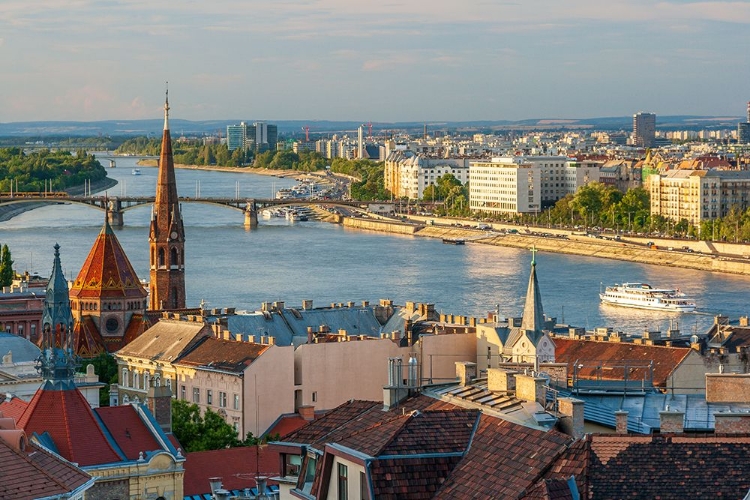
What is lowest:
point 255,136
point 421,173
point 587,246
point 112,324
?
point 255,136

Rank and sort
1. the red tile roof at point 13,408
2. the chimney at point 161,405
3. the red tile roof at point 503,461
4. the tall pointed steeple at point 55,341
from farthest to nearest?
the chimney at point 161,405
the red tile roof at point 13,408
the tall pointed steeple at point 55,341
the red tile roof at point 503,461

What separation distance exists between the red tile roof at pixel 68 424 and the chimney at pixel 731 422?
292 centimetres

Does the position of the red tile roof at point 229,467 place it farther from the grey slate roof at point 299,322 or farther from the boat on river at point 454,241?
the boat on river at point 454,241

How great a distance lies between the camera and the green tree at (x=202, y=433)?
11038 millimetres

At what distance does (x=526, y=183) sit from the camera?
62.7 meters

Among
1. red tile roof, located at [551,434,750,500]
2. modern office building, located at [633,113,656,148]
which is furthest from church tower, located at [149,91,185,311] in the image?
modern office building, located at [633,113,656,148]

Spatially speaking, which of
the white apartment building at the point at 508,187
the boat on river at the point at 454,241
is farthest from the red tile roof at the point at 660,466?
the white apartment building at the point at 508,187

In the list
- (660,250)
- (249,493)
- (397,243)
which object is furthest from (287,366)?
(397,243)

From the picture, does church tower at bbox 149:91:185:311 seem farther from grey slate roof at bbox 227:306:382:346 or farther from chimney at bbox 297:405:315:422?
chimney at bbox 297:405:315:422

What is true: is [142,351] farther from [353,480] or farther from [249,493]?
[353,480]

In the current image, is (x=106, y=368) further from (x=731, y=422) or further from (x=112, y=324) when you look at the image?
(x=731, y=422)

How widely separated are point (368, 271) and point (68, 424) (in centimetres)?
2832

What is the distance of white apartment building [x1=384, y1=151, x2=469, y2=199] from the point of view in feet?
238

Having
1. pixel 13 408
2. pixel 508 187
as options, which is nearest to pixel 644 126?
pixel 508 187
